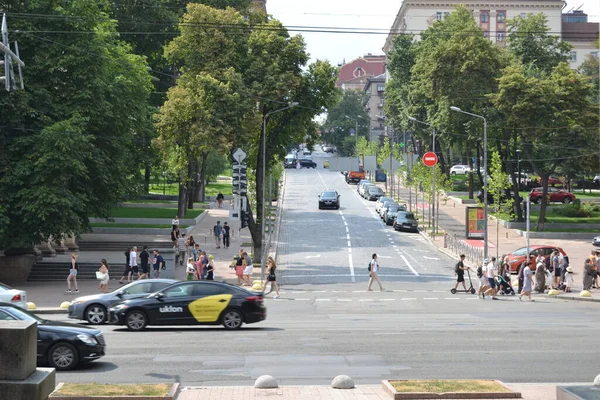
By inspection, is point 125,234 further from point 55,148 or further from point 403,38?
point 403,38

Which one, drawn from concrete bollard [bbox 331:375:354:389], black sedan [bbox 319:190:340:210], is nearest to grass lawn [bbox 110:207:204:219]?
black sedan [bbox 319:190:340:210]

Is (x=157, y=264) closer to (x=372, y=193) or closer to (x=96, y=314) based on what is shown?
(x=96, y=314)

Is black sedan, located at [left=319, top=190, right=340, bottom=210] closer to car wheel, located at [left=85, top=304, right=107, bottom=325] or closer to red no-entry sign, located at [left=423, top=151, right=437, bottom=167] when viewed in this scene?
red no-entry sign, located at [left=423, top=151, right=437, bottom=167]

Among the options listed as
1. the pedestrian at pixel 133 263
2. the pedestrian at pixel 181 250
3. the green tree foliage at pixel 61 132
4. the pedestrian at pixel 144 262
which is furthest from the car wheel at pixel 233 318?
the pedestrian at pixel 181 250

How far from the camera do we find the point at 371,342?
22.1 m

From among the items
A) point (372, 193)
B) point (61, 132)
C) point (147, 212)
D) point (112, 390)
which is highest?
point (61, 132)

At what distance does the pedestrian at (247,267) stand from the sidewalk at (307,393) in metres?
22.1

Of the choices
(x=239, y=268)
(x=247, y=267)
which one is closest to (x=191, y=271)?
(x=239, y=268)

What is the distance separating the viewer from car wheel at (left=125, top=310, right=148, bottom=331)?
24828mm

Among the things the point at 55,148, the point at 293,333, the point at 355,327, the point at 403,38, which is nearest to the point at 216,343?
the point at 293,333

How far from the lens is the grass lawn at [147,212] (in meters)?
61.1

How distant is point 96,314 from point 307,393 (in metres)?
12.4

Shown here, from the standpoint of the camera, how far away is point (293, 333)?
2388 cm

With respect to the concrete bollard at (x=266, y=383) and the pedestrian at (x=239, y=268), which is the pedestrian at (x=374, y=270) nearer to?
the pedestrian at (x=239, y=268)
